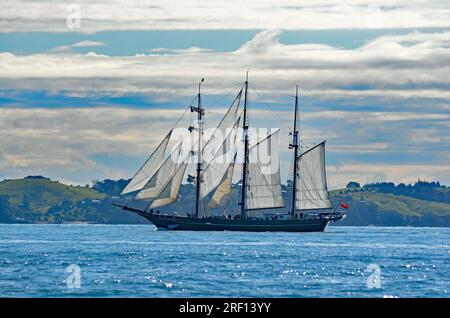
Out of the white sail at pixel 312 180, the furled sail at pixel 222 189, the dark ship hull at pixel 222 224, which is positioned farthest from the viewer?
the dark ship hull at pixel 222 224

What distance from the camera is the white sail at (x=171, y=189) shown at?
454 ft

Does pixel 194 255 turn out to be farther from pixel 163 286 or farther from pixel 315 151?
pixel 315 151

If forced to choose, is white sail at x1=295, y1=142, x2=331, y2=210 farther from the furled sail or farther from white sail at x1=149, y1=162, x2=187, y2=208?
white sail at x1=149, y1=162, x2=187, y2=208

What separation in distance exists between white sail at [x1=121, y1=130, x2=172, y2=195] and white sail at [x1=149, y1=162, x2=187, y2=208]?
501 cm

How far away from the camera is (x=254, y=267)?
227 feet

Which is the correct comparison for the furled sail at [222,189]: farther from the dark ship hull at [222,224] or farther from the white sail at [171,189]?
the dark ship hull at [222,224]

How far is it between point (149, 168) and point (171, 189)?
25.0ft

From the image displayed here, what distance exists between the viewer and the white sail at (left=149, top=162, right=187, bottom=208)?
454 ft

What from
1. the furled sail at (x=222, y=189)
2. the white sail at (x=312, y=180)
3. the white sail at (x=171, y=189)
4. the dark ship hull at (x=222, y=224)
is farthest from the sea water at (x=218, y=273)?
the dark ship hull at (x=222, y=224)

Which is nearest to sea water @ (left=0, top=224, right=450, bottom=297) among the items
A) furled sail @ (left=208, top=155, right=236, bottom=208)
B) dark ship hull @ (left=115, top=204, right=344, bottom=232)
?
furled sail @ (left=208, top=155, right=236, bottom=208)

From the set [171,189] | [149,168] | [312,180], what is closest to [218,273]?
[149,168]

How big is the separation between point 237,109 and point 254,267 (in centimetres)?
7065

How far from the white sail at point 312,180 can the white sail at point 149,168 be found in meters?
22.7

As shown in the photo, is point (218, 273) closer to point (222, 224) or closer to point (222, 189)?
point (222, 189)
